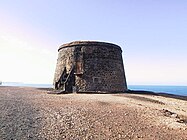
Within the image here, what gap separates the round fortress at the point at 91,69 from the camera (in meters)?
23.5

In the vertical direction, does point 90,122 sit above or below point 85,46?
below

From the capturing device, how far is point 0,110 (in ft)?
34.7

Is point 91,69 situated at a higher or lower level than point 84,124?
higher

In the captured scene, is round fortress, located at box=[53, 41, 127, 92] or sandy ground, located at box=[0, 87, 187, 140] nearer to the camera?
sandy ground, located at box=[0, 87, 187, 140]

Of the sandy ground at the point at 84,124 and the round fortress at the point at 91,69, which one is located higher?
the round fortress at the point at 91,69

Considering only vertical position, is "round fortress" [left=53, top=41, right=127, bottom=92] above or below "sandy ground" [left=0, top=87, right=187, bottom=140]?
above

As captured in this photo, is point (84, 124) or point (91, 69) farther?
point (91, 69)

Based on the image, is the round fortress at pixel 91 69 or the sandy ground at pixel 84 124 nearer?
the sandy ground at pixel 84 124

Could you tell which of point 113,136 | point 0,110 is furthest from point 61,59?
point 113,136

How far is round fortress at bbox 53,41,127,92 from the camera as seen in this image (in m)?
23.5

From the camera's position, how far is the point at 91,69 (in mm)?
23828

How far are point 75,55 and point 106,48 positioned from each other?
154 inches

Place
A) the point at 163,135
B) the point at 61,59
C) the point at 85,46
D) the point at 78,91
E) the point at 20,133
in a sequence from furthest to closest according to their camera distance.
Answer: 1. the point at 61,59
2. the point at 85,46
3. the point at 78,91
4. the point at 163,135
5. the point at 20,133

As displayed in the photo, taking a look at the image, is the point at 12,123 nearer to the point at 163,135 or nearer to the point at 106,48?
the point at 163,135
